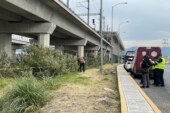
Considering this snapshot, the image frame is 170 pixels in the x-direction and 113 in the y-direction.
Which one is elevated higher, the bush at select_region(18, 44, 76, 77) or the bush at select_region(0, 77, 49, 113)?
the bush at select_region(18, 44, 76, 77)

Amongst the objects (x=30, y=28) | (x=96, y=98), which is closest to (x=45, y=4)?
(x=30, y=28)

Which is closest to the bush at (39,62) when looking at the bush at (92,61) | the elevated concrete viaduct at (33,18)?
the elevated concrete viaduct at (33,18)

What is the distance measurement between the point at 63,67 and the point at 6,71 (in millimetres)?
5275

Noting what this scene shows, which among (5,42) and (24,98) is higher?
(5,42)

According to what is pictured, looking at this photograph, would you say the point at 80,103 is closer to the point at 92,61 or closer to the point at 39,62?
the point at 39,62

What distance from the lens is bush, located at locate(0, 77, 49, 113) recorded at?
456 inches

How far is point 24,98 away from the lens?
1216cm

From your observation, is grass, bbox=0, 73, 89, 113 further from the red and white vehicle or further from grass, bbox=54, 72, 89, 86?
the red and white vehicle

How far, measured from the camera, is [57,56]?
29.0m

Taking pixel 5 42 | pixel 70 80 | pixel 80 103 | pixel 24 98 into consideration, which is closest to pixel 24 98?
pixel 24 98

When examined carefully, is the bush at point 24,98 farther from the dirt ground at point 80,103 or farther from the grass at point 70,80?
the grass at point 70,80

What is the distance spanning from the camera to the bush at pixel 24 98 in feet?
38.0

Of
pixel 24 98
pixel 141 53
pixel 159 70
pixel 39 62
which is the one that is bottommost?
pixel 24 98

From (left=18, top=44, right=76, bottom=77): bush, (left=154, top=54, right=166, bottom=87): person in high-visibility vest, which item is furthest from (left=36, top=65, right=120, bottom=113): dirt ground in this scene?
(left=18, top=44, right=76, bottom=77): bush
